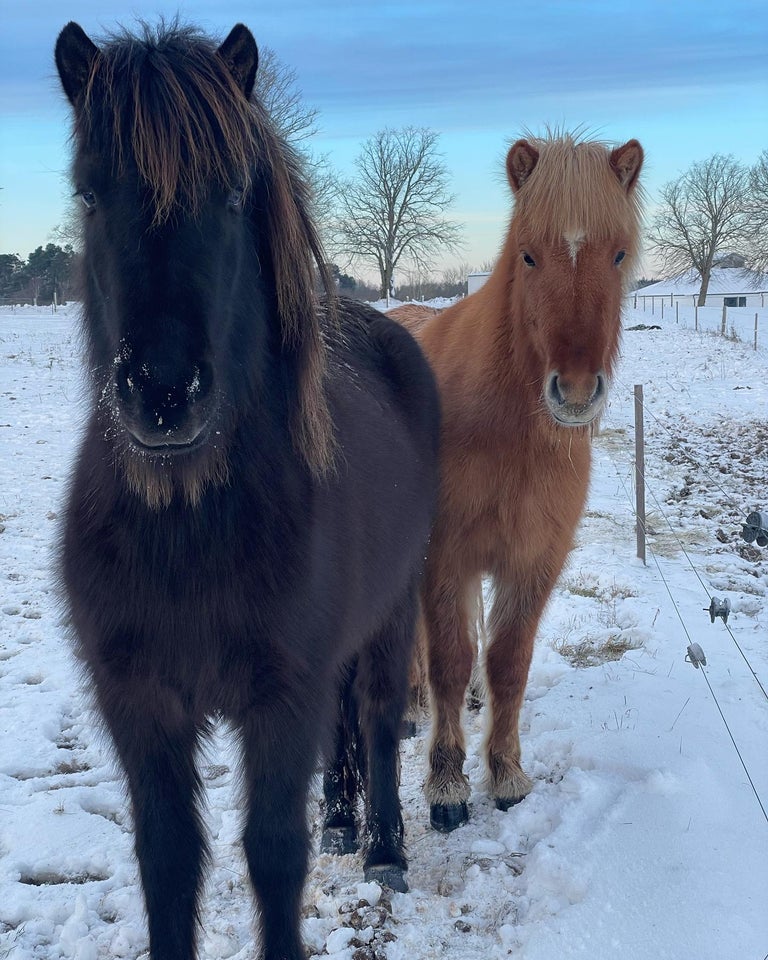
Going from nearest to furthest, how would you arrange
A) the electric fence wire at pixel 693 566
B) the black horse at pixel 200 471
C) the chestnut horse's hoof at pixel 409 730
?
the black horse at pixel 200 471, the electric fence wire at pixel 693 566, the chestnut horse's hoof at pixel 409 730

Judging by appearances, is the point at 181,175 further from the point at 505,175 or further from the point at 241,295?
the point at 505,175

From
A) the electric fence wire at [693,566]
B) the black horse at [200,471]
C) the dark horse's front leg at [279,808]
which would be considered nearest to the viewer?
the black horse at [200,471]

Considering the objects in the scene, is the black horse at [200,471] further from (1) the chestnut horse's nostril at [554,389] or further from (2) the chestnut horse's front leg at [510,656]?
(2) the chestnut horse's front leg at [510,656]

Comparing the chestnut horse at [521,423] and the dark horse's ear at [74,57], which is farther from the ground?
the dark horse's ear at [74,57]

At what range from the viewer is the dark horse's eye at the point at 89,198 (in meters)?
1.65

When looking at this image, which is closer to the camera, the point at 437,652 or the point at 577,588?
the point at 437,652

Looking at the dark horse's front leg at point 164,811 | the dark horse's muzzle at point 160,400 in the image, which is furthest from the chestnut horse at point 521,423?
the dark horse's muzzle at point 160,400

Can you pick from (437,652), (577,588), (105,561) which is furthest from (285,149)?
(577,588)

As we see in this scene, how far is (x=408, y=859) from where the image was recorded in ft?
9.83

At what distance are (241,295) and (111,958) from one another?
1981 millimetres

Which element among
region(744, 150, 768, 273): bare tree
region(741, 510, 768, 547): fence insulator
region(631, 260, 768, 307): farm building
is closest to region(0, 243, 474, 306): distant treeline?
region(741, 510, 768, 547): fence insulator

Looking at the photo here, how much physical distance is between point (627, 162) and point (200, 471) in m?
2.21

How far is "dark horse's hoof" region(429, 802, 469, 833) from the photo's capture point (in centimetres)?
320

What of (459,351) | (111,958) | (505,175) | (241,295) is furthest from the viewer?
(459,351)
